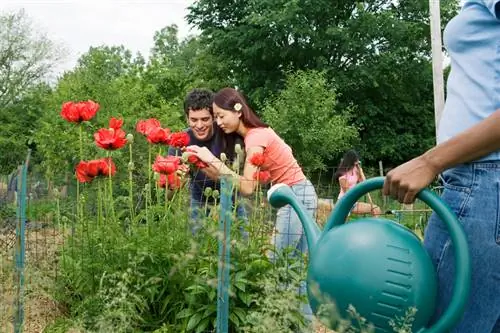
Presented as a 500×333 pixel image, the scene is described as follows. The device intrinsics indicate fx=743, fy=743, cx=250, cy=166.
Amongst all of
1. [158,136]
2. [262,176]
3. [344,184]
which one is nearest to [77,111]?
[158,136]

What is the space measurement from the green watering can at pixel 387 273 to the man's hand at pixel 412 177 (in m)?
0.03

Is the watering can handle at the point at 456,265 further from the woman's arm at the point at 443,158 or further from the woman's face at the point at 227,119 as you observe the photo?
the woman's face at the point at 227,119

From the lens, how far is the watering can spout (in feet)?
6.19

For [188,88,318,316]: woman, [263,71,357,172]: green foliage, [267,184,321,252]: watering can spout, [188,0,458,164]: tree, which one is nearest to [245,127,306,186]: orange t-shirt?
[188,88,318,316]: woman

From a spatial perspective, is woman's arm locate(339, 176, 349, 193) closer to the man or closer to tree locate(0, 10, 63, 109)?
the man

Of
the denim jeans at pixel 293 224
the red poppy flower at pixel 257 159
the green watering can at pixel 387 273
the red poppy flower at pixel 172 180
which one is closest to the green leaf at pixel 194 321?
the denim jeans at pixel 293 224

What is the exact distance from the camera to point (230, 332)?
3275 mm

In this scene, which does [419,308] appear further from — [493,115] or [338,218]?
[493,115]

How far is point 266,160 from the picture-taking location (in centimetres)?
365

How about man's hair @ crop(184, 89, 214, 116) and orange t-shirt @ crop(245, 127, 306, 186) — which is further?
man's hair @ crop(184, 89, 214, 116)

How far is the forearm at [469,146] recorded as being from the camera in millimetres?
1473

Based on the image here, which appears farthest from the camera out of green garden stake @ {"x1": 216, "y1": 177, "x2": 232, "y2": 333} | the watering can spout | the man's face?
the man's face

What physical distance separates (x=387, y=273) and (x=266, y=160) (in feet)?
7.01

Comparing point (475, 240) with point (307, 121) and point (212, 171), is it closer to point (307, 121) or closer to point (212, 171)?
point (212, 171)
